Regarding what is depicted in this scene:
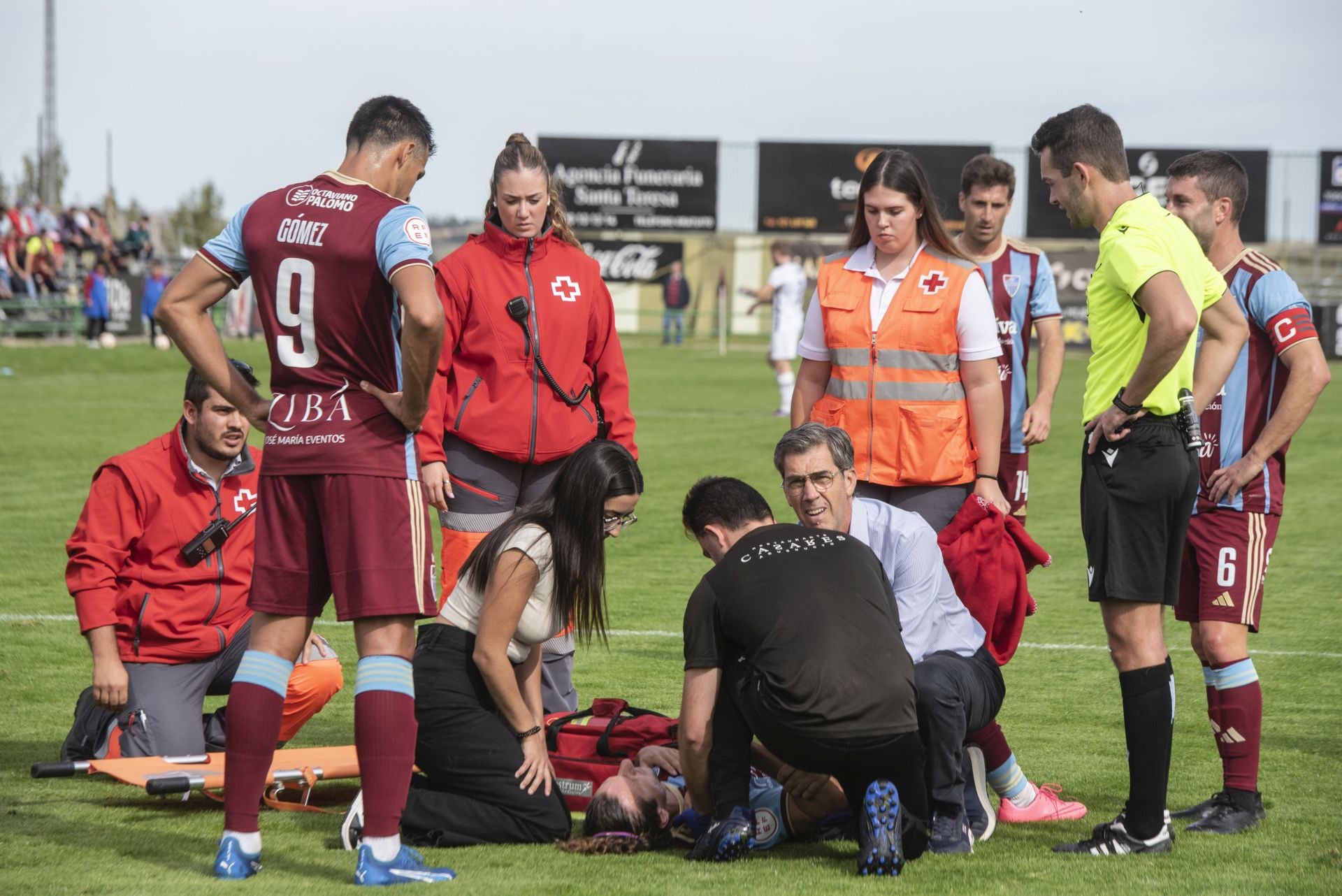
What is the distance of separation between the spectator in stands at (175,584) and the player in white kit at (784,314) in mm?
15058

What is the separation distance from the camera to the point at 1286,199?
43.6m

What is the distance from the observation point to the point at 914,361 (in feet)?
18.1

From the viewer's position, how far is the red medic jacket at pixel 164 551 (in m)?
5.58

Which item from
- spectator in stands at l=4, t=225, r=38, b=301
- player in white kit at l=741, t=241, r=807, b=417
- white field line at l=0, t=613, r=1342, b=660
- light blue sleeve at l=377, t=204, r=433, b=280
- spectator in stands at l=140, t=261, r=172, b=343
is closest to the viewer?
light blue sleeve at l=377, t=204, r=433, b=280

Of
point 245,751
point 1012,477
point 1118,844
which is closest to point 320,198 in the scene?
point 245,751

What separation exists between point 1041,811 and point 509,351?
7.97 feet

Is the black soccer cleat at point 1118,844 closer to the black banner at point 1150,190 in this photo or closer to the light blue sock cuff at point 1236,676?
the light blue sock cuff at point 1236,676

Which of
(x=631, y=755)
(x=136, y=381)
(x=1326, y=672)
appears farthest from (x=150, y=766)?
(x=136, y=381)

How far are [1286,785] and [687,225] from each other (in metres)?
39.0

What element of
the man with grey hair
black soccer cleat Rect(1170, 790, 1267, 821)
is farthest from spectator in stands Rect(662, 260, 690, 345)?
black soccer cleat Rect(1170, 790, 1267, 821)

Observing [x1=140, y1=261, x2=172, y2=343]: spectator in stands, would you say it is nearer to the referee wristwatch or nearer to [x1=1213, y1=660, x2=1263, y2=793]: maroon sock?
A: [x1=1213, y1=660, x2=1263, y2=793]: maroon sock

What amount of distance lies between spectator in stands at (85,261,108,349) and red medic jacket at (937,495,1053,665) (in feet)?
90.5

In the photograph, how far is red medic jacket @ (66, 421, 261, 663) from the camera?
558 centimetres

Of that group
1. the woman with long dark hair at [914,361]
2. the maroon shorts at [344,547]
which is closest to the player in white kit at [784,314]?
the woman with long dark hair at [914,361]
